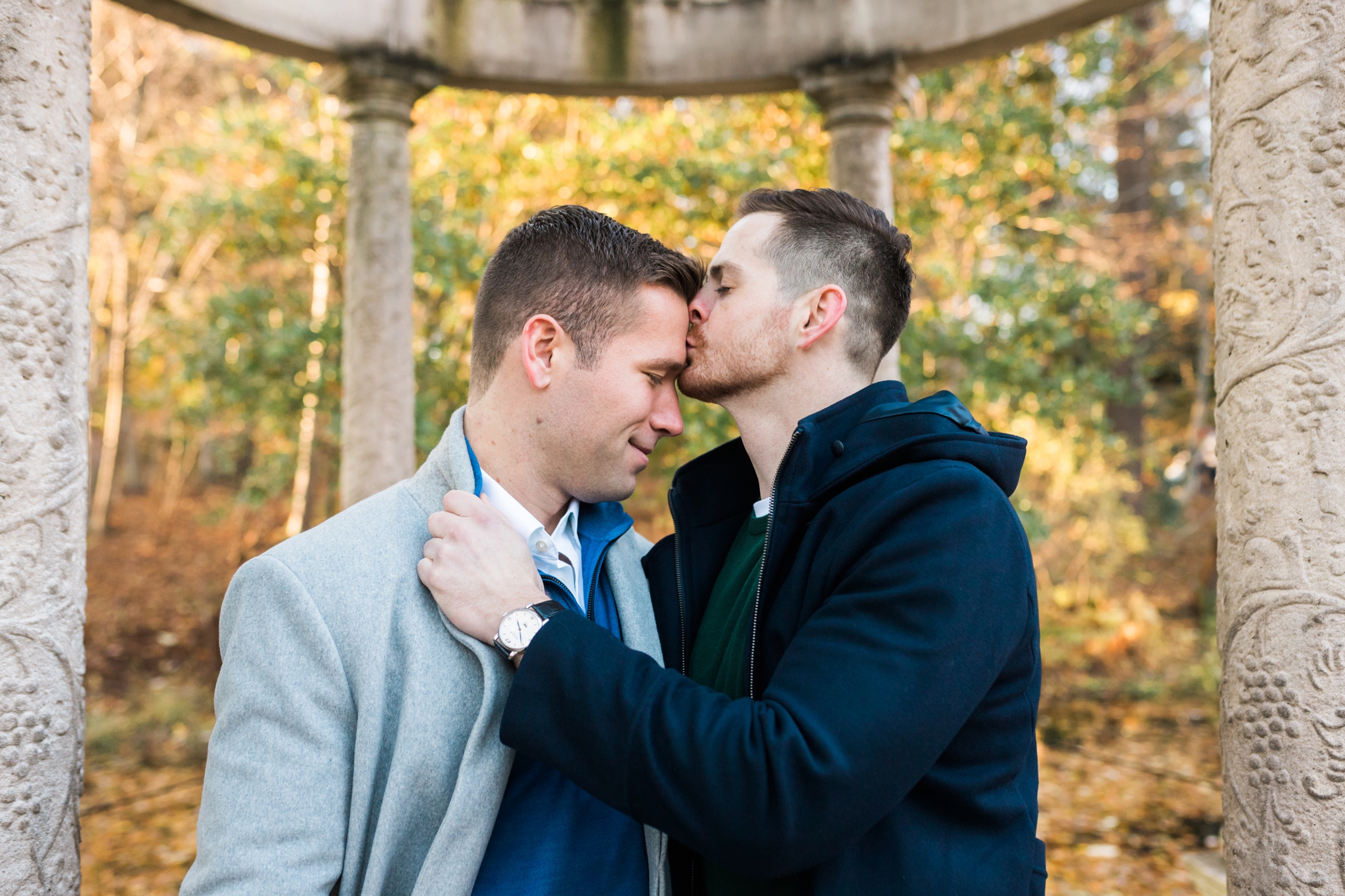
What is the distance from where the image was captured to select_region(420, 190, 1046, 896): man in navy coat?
1.88 m

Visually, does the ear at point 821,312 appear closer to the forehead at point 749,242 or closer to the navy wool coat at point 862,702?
the forehead at point 749,242

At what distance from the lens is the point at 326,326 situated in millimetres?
8562

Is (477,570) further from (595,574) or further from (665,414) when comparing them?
(665,414)

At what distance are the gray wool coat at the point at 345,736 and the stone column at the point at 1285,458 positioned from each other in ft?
6.59

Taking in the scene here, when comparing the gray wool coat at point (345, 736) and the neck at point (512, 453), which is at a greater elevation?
the neck at point (512, 453)

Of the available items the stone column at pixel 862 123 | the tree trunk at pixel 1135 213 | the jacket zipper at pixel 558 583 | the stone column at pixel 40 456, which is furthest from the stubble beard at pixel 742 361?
the tree trunk at pixel 1135 213

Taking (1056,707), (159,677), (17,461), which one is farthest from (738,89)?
(159,677)

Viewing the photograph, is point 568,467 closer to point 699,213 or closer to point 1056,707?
point 699,213

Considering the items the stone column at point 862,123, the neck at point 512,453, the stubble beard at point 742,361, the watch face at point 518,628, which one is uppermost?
the stone column at point 862,123

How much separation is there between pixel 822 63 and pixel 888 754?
5.34 meters

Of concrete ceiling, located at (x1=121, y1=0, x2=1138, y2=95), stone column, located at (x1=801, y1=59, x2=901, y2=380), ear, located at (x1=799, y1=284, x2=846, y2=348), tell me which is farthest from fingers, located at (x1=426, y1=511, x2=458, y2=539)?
concrete ceiling, located at (x1=121, y1=0, x2=1138, y2=95)

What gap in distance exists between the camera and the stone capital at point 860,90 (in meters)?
6.05

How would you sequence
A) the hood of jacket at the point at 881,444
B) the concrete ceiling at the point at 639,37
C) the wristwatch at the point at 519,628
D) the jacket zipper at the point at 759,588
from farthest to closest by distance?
the concrete ceiling at the point at 639,37
the jacket zipper at the point at 759,588
the hood of jacket at the point at 881,444
the wristwatch at the point at 519,628

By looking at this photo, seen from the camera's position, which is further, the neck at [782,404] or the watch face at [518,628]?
the neck at [782,404]
